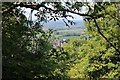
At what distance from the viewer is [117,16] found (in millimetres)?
4914

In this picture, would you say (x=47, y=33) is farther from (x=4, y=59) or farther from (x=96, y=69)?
(x=96, y=69)

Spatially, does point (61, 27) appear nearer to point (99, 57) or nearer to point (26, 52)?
point (26, 52)

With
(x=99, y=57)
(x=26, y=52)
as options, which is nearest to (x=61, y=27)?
(x=26, y=52)

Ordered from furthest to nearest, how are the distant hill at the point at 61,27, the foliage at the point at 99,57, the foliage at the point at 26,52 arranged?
the foliage at the point at 99,57 < the foliage at the point at 26,52 < the distant hill at the point at 61,27

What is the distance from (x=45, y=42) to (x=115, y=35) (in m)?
3.51

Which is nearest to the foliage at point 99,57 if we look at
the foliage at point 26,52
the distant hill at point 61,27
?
the distant hill at point 61,27

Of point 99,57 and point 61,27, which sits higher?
point 61,27

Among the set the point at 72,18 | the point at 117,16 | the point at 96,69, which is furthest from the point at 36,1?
the point at 96,69

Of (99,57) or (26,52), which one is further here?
(99,57)

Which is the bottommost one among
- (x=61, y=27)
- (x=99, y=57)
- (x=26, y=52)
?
(x=99, y=57)

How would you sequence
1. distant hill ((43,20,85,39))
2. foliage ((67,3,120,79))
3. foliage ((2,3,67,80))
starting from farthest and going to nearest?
foliage ((67,3,120,79)), foliage ((2,3,67,80)), distant hill ((43,20,85,39))

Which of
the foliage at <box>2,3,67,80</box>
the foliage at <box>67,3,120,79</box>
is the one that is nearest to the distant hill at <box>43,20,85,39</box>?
the foliage at <box>2,3,67,80</box>

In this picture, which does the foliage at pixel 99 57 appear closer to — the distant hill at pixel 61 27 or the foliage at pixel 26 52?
the distant hill at pixel 61 27

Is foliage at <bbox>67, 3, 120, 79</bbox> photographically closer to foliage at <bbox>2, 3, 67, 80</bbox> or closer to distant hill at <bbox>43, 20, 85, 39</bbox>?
distant hill at <bbox>43, 20, 85, 39</bbox>
